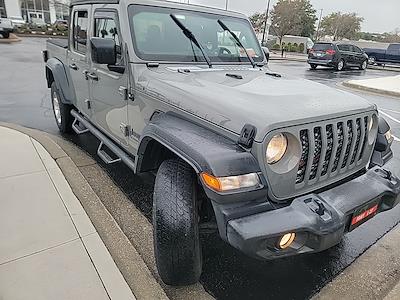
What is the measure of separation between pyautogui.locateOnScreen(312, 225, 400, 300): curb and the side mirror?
7.90 feet

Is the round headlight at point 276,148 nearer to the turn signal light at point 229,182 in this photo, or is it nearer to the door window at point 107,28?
the turn signal light at point 229,182

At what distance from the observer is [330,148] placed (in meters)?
2.14

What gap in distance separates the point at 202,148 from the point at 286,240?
681 mm

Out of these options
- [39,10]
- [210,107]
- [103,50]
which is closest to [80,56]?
[103,50]

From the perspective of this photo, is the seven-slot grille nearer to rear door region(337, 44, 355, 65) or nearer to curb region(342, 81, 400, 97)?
curb region(342, 81, 400, 97)

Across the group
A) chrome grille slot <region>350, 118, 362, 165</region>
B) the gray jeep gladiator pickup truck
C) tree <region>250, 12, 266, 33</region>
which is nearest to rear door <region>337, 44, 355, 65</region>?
the gray jeep gladiator pickup truck

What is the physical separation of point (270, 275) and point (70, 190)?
2.09 m

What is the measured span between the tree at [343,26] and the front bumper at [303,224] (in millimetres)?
65848

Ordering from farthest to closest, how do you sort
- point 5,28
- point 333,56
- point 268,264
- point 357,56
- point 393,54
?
point 393,54 → point 5,28 → point 357,56 → point 333,56 → point 268,264

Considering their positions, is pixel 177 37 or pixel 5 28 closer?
pixel 177 37

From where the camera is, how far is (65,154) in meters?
4.28

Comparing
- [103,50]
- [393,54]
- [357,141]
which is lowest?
[393,54]

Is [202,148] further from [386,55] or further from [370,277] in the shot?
[386,55]

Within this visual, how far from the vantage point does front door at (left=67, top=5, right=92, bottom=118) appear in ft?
12.8
